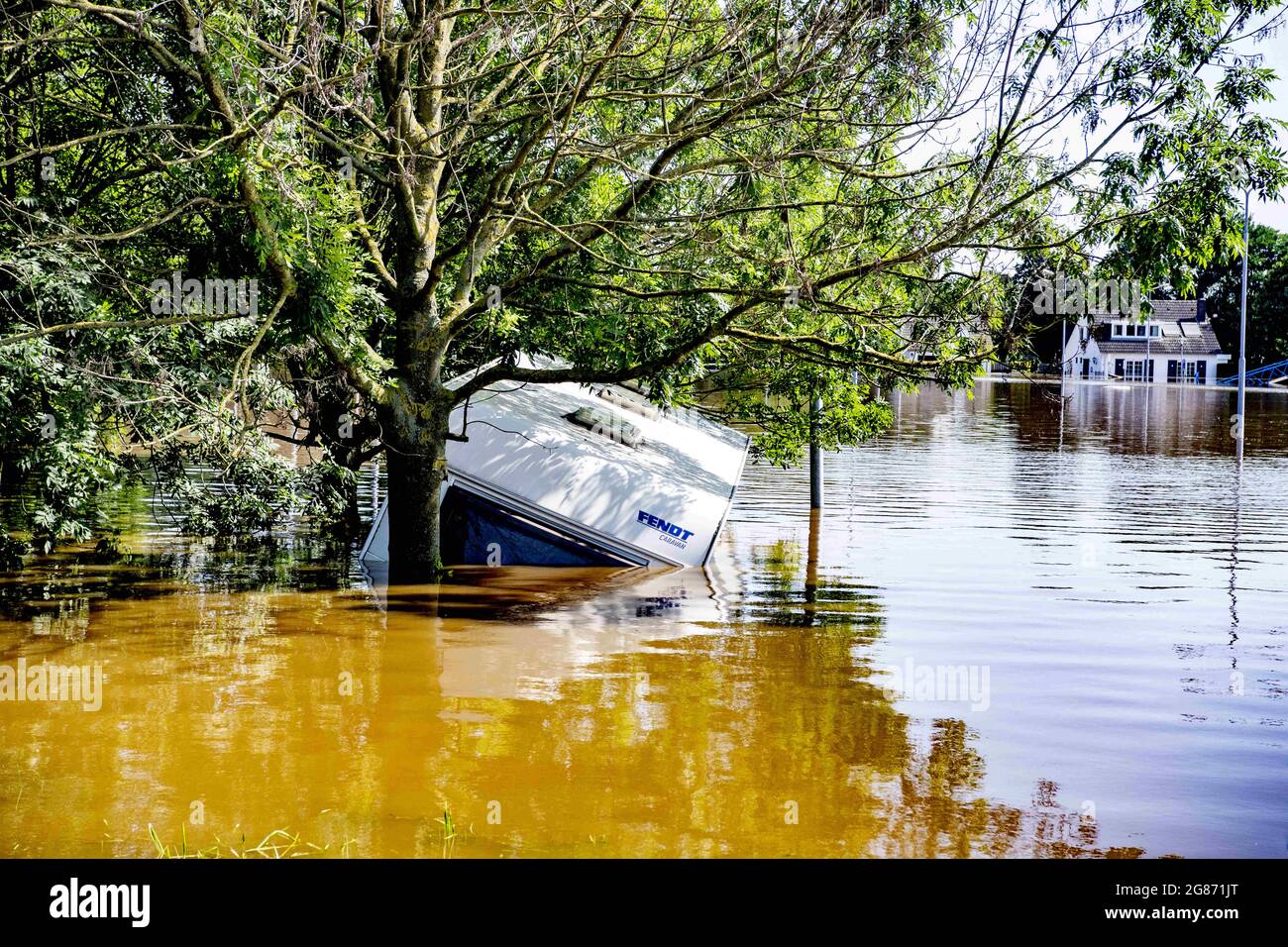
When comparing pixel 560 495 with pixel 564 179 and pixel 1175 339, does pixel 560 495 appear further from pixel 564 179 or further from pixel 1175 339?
pixel 1175 339

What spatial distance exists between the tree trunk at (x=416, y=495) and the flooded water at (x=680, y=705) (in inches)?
19.3

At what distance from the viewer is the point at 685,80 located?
15508 mm

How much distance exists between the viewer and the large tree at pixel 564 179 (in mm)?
11430

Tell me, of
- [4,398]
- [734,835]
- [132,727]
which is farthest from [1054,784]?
[4,398]

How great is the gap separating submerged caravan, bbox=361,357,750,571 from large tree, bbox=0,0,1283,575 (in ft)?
2.89

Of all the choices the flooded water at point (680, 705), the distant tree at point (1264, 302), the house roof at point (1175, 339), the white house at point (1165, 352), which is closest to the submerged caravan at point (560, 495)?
the flooded water at point (680, 705)

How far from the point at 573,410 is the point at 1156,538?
Result: 29.5ft

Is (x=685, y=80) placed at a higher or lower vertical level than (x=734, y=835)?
higher

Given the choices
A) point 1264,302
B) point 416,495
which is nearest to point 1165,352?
point 1264,302

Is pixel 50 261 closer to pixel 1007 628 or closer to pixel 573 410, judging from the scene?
pixel 573 410

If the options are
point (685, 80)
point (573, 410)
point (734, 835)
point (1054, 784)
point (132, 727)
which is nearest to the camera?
point (734, 835)

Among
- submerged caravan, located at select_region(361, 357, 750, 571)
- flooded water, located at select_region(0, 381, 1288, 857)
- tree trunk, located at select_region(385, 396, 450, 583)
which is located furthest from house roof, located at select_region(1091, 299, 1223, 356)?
tree trunk, located at select_region(385, 396, 450, 583)

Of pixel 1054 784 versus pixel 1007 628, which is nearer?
pixel 1054 784

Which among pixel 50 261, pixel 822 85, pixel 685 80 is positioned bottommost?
pixel 50 261
